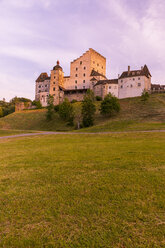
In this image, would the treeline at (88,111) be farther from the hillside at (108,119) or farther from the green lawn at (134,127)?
the green lawn at (134,127)

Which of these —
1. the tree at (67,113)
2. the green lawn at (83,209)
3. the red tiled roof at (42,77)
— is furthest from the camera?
the red tiled roof at (42,77)

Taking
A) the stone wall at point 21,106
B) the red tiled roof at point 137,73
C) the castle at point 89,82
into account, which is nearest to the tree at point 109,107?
the castle at point 89,82

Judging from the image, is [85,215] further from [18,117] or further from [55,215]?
[18,117]

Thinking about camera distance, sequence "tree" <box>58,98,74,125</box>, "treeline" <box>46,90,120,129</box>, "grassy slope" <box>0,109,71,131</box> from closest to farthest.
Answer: "treeline" <box>46,90,120,129</box> < "tree" <box>58,98,74,125</box> < "grassy slope" <box>0,109,71,131</box>

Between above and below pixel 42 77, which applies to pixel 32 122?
below

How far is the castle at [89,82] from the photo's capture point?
6731 centimetres

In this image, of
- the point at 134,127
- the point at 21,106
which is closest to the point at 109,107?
the point at 134,127

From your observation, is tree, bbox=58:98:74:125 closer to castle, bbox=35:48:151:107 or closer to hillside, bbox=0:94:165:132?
hillside, bbox=0:94:165:132

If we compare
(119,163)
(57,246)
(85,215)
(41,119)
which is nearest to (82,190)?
(85,215)

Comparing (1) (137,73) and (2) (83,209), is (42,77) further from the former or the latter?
(2) (83,209)

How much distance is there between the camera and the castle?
6731cm

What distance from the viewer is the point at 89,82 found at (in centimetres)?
8006

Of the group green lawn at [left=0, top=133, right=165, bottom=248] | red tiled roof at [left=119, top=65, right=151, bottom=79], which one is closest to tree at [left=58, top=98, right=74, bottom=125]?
red tiled roof at [left=119, top=65, right=151, bottom=79]

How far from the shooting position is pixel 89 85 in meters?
79.8
